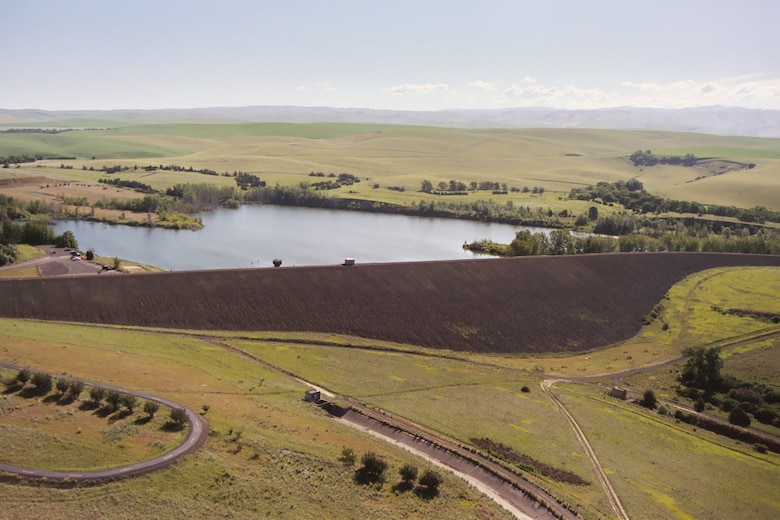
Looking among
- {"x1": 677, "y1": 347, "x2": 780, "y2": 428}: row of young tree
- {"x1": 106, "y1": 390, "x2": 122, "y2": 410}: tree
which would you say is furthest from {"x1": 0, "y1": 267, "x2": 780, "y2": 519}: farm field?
{"x1": 106, "y1": 390, "x2": 122, "y2": 410}: tree

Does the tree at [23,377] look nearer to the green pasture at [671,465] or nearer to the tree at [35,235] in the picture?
the green pasture at [671,465]

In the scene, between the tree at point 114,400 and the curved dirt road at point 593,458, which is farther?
the curved dirt road at point 593,458

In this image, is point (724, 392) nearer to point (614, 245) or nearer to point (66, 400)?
point (66, 400)

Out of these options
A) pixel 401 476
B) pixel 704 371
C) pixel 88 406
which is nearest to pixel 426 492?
pixel 401 476

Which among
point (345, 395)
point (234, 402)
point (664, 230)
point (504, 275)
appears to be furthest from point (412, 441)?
point (664, 230)

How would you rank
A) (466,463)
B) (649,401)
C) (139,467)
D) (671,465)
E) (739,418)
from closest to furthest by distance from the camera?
(139,467) → (466,463) → (671,465) → (739,418) → (649,401)

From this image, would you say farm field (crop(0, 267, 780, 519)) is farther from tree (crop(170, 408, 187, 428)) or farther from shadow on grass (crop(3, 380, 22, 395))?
shadow on grass (crop(3, 380, 22, 395))

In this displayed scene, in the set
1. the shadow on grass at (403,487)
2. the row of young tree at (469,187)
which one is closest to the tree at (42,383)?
the shadow on grass at (403,487)

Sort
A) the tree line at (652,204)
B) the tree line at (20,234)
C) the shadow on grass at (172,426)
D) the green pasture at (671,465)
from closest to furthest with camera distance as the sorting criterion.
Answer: the shadow on grass at (172,426)
the green pasture at (671,465)
the tree line at (20,234)
the tree line at (652,204)
